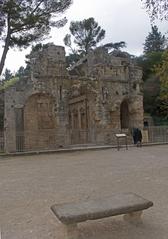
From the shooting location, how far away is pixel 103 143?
2448 cm

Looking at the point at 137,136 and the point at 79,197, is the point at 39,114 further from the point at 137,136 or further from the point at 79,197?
the point at 79,197

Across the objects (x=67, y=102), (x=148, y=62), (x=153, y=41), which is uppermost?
(x=153, y=41)

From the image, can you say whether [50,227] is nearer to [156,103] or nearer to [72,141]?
[72,141]

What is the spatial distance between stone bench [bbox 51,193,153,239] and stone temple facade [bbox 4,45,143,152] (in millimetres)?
16559

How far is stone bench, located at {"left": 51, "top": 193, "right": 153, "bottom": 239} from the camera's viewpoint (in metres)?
4.28

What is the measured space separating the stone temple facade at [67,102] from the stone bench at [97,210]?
1656 centimetres

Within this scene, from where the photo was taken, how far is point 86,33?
177ft

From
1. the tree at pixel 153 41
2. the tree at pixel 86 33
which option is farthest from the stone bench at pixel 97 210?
the tree at pixel 153 41

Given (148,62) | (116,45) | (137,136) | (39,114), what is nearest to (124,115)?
(137,136)

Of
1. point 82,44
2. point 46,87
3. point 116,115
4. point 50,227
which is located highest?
point 82,44

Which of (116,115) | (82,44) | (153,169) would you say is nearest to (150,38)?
(82,44)

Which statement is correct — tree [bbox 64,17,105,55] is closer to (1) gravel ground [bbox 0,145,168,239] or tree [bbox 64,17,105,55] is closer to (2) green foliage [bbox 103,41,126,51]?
(2) green foliage [bbox 103,41,126,51]

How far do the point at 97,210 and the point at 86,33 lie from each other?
51.6m

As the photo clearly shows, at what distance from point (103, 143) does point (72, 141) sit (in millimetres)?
2363
